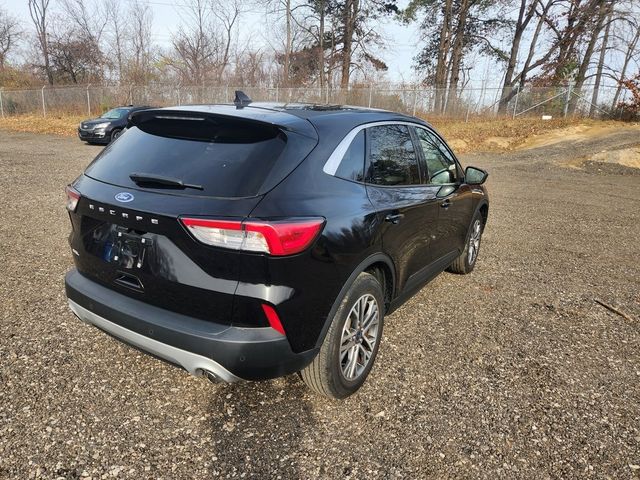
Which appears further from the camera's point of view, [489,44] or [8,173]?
[489,44]

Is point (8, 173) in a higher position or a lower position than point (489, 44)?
lower

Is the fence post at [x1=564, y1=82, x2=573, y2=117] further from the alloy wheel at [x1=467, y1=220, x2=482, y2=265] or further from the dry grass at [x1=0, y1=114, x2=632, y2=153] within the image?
the alloy wheel at [x1=467, y1=220, x2=482, y2=265]

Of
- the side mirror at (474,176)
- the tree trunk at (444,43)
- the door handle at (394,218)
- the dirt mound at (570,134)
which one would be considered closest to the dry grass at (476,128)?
the dirt mound at (570,134)

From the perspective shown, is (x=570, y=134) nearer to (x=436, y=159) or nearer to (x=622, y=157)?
Result: (x=622, y=157)

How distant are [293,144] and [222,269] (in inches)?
29.7

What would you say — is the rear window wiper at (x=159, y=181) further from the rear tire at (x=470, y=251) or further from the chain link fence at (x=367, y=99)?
the chain link fence at (x=367, y=99)

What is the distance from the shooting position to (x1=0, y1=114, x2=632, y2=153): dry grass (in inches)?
783

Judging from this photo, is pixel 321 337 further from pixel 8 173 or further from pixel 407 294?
pixel 8 173

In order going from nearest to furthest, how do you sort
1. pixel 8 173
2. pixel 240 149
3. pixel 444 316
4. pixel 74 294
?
pixel 240 149 → pixel 74 294 → pixel 444 316 → pixel 8 173

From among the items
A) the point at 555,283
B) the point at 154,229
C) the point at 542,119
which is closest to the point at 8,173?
the point at 154,229

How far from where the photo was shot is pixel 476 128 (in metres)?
22.5

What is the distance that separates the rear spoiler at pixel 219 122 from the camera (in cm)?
236

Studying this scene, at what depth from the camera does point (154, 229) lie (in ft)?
7.09

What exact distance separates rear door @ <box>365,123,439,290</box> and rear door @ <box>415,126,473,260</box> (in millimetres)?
148
